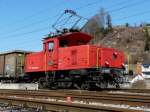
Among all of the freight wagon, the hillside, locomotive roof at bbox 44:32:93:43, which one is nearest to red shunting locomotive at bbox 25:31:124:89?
locomotive roof at bbox 44:32:93:43

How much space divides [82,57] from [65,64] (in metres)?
1.62

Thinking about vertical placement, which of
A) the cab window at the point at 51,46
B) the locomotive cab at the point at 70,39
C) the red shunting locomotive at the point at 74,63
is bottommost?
the red shunting locomotive at the point at 74,63

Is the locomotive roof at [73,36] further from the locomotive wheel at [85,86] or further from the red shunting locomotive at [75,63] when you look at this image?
the locomotive wheel at [85,86]

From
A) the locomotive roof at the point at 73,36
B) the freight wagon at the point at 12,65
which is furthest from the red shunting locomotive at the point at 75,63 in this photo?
the freight wagon at the point at 12,65

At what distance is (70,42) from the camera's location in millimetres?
22172

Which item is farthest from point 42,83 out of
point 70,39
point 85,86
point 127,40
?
point 127,40

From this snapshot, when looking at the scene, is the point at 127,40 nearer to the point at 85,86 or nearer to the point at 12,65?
the point at 12,65

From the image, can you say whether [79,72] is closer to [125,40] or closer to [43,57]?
[43,57]

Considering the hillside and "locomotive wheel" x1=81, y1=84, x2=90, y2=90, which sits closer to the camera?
"locomotive wheel" x1=81, y1=84, x2=90, y2=90

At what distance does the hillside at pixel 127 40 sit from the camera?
265 feet

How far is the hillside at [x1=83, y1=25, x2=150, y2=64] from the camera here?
8084 cm

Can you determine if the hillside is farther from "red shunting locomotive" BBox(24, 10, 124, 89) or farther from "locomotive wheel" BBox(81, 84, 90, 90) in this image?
"locomotive wheel" BBox(81, 84, 90, 90)

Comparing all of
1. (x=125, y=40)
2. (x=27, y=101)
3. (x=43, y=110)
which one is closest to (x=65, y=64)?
(x=27, y=101)

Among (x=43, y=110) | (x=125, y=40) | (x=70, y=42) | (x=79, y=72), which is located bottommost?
(x=43, y=110)
